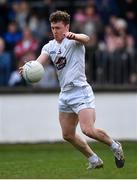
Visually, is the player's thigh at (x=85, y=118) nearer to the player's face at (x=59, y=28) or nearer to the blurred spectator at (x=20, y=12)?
the player's face at (x=59, y=28)

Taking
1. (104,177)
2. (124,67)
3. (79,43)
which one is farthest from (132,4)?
(104,177)

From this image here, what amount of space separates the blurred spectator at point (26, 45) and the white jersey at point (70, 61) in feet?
24.7

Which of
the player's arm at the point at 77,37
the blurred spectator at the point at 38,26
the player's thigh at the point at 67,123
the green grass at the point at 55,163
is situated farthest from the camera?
the blurred spectator at the point at 38,26

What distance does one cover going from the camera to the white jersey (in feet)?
40.7

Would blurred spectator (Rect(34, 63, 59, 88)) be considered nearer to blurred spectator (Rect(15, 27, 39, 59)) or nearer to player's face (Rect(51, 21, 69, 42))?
blurred spectator (Rect(15, 27, 39, 59))

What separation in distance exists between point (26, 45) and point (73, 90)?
813cm

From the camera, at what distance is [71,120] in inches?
495

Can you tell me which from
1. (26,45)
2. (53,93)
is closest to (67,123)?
(53,93)

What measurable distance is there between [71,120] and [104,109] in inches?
276

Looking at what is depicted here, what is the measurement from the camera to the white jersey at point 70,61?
12414 millimetres

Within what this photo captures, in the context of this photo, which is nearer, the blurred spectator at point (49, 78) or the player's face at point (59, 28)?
the player's face at point (59, 28)

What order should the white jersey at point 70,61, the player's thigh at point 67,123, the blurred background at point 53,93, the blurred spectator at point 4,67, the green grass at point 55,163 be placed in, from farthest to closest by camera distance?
the blurred spectator at point 4,67 < the blurred background at point 53,93 < the player's thigh at point 67,123 < the white jersey at point 70,61 < the green grass at point 55,163

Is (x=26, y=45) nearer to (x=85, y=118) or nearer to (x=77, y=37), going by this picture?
(x=85, y=118)

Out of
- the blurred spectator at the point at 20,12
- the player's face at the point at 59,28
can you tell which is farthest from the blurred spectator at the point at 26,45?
the player's face at the point at 59,28
